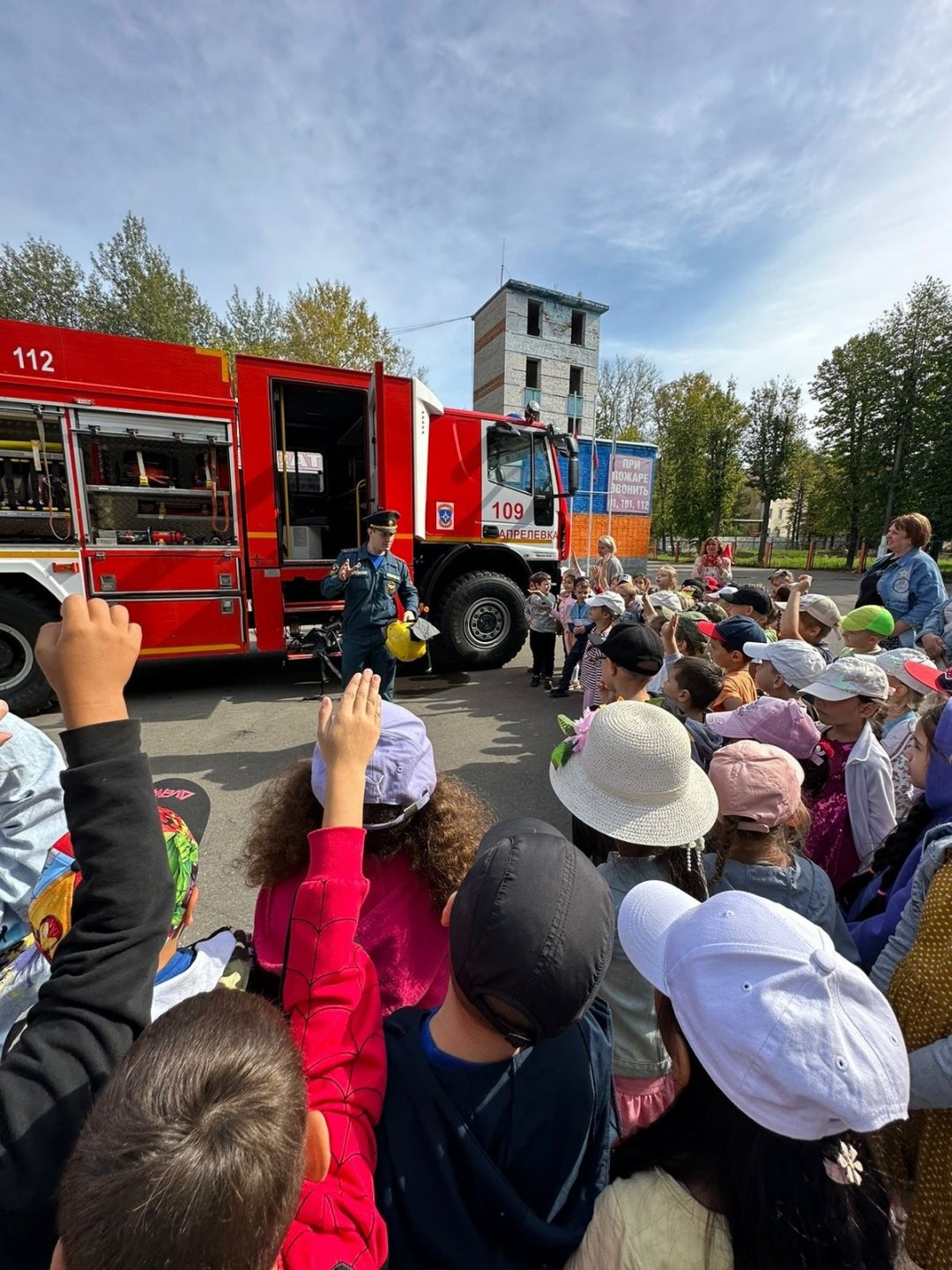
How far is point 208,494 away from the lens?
5.53 metres

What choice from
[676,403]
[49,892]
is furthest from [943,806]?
[676,403]

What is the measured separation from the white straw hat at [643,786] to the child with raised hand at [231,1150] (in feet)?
2.61

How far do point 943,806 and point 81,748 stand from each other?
2.06 metres

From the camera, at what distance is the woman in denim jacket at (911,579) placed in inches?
167

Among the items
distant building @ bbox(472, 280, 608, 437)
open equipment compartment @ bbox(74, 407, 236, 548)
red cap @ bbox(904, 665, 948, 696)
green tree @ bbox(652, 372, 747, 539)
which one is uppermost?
distant building @ bbox(472, 280, 608, 437)

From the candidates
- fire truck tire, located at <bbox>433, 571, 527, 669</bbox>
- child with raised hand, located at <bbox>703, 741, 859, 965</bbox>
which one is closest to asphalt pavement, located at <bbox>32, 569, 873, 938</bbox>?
fire truck tire, located at <bbox>433, 571, 527, 669</bbox>

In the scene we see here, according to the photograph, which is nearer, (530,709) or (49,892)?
(49,892)

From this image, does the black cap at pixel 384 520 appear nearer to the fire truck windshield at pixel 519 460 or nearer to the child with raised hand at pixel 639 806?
the fire truck windshield at pixel 519 460

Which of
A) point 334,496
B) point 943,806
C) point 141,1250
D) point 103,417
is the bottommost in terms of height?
point 943,806

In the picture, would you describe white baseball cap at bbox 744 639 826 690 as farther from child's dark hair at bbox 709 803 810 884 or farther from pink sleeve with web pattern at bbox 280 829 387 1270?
pink sleeve with web pattern at bbox 280 829 387 1270

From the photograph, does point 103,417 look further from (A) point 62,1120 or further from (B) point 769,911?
(B) point 769,911

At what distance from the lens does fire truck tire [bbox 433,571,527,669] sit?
6727 mm

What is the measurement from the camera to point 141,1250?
461 mm

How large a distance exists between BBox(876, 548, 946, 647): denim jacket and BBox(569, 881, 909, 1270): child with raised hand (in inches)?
179
